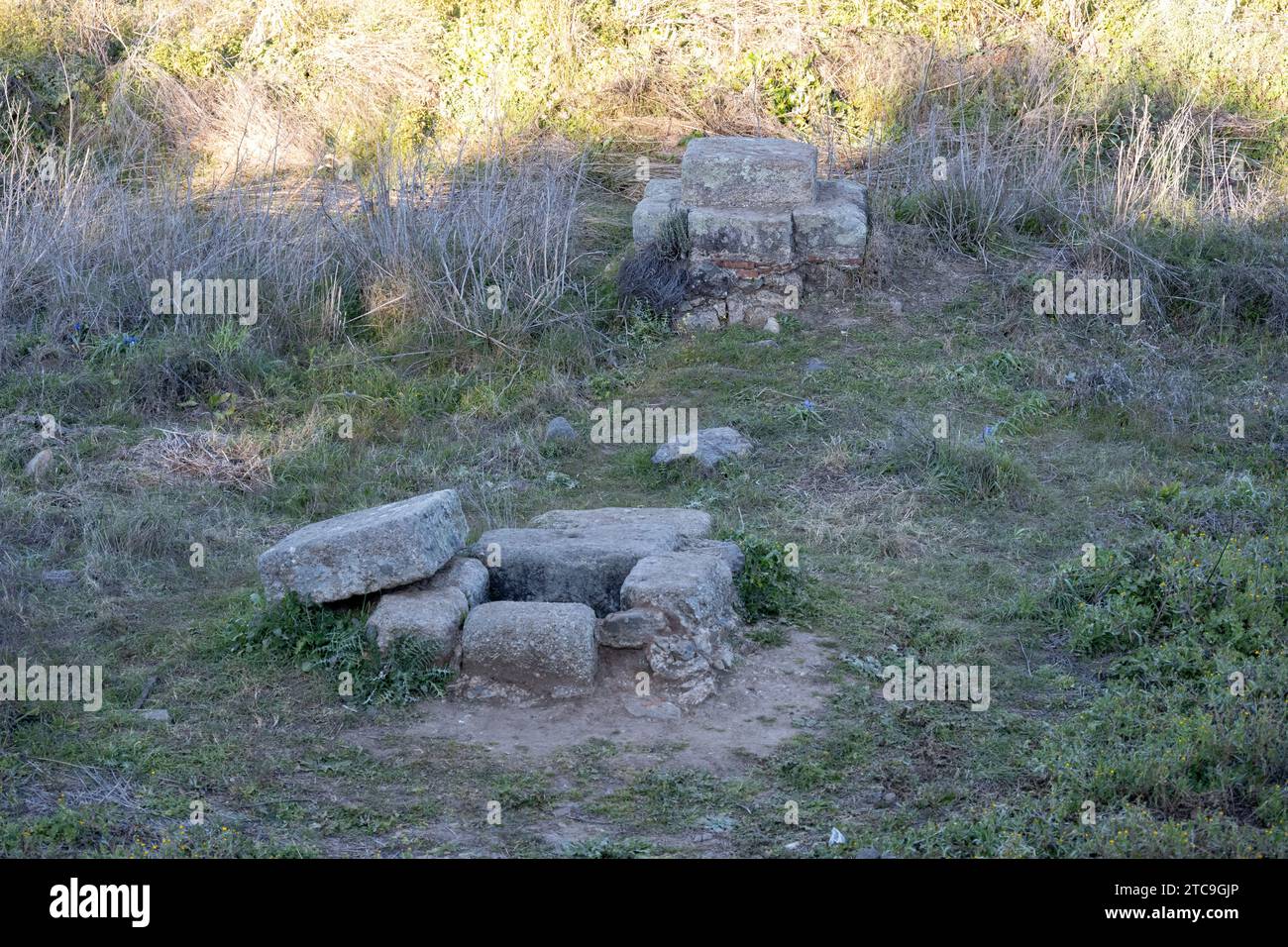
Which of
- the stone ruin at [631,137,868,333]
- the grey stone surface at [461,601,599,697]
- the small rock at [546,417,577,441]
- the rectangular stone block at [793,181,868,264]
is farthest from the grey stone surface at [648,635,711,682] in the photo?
the rectangular stone block at [793,181,868,264]

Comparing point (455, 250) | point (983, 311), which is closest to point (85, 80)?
point (455, 250)

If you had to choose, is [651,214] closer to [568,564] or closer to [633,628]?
[568,564]

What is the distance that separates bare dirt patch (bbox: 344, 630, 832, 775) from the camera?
4.94 metres

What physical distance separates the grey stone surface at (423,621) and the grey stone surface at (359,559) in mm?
105

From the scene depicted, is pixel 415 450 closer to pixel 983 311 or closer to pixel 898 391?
pixel 898 391

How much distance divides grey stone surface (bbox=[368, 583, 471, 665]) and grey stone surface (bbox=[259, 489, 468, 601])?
0.11m

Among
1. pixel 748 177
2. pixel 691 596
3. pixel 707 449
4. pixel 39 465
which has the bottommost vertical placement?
pixel 39 465

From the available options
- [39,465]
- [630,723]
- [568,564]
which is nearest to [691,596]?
[630,723]

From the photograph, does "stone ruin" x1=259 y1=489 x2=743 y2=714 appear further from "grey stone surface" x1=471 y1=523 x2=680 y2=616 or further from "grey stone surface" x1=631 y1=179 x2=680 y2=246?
"grey stone surface" x1=631 y1=179 x2=680 y2=246

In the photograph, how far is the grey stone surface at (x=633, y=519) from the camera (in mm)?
6332

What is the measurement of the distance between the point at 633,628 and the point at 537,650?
394mm

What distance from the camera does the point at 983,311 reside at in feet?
32.0

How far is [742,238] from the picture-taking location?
9.73 meters

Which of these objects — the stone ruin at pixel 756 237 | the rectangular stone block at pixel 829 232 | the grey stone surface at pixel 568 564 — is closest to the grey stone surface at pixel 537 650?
the grey stone surface at pixel 568 564
